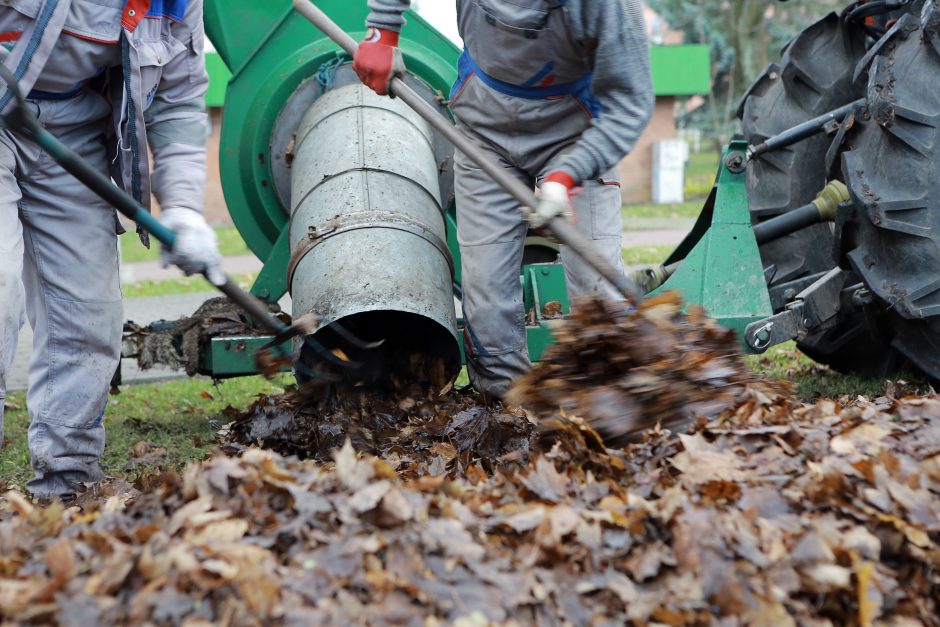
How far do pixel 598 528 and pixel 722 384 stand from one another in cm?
94

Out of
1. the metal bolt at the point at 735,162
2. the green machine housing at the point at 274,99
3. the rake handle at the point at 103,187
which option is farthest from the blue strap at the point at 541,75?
the rake handle at the point at 103,187

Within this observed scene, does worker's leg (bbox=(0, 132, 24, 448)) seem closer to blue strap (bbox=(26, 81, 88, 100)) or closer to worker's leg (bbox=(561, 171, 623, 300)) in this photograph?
blue strap (bbox=(26, 81, 88, 100))

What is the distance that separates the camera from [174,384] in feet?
21.9

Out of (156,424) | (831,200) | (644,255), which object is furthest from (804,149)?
(644,255)

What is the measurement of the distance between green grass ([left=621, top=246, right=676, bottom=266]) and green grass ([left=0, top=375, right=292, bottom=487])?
5.41 metres

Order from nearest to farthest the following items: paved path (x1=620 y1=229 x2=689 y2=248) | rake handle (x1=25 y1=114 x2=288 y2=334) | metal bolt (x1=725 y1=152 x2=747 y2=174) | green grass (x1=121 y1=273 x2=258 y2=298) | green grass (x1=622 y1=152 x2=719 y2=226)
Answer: rake handle (x1=25 y1=114 x2=288 y2=334) < metal bolt (x1=725 y1=152 x2=747 y2=174) < green grass (x1=121 y1=273 x2=258 y2=298) < paved path (x1=620 y1=229 x2=689 y2=248) < green grass (x1=622 y1=152 x2=719 y2=226)

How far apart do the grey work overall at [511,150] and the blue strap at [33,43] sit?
147cm

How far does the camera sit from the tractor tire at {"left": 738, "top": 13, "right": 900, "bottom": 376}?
16.9ft

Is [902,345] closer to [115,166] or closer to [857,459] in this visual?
[857,459]

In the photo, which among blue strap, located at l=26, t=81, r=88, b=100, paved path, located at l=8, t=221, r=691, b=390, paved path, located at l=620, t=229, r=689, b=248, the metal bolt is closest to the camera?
blue strap, located at l=26, t=81, r=88, b=100

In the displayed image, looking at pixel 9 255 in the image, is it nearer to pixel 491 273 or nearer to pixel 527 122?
pixel 491 273

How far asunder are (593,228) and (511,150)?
1.45ft

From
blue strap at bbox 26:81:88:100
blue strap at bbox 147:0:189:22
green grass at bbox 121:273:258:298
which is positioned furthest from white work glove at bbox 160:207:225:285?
green grass at bbox 121:273:258:298

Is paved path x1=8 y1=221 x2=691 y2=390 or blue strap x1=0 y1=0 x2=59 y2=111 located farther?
paved path x1=8 y1=221 x2=691 y2=390
